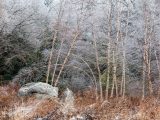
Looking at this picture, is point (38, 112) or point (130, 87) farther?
point (130, 87)

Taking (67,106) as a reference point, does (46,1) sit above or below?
above

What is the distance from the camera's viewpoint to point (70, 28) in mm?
28344

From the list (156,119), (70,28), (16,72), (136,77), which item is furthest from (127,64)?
(156,119)

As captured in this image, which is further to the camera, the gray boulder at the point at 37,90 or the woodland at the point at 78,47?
the woodland at the point at 78,47

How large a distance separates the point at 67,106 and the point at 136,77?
17.6 meters

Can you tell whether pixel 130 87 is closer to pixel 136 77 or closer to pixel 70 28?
pixel 136 77

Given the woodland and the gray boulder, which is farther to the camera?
the woodland

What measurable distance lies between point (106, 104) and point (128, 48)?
730 inches

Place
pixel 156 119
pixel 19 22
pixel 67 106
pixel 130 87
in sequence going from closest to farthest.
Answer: pixel 156 119 < pixel 67 106 < pixel 130 87 < pixel 19 22

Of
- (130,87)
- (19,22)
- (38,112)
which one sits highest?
(19,22)

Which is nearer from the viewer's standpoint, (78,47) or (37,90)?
(37,90)

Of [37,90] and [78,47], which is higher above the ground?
[78,47]

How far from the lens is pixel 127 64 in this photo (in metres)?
28.0

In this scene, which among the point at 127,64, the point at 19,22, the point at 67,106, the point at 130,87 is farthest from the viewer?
the point at 19,22
